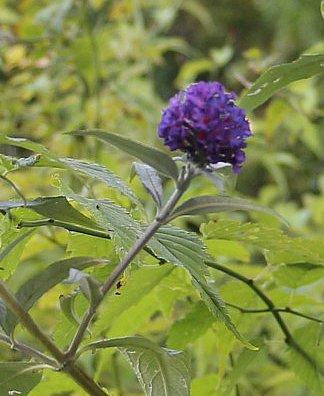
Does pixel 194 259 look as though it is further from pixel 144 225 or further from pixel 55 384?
pixel 55 384

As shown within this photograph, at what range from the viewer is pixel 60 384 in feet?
1.65

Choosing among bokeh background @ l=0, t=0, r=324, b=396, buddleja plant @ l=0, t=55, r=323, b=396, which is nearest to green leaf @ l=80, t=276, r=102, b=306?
buddleja plant @ l=0, t=55, r=323, b=396

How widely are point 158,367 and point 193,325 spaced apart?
0.41 feet

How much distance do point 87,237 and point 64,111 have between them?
3.30 ft

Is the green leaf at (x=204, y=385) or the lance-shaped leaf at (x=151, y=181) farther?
the green leaf at (x=204, y=385)

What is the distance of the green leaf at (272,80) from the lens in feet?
1.32

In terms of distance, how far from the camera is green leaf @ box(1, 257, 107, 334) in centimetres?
36

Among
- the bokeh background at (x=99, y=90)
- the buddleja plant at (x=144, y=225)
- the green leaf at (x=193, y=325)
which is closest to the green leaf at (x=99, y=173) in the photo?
the buddleja plant at (x=144, y=225)

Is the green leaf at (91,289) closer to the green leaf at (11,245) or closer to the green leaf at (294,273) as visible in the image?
the green leaf at (11,245)

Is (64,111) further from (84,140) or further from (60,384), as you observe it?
(60,384)

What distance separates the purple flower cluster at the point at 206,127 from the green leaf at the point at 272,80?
44 mm

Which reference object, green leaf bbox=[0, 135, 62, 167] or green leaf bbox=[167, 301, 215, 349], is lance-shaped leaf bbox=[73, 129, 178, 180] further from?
green leaf bbox=[167, 301, 215, 349]

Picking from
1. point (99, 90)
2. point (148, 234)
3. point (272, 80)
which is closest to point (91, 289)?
point (148, 234)

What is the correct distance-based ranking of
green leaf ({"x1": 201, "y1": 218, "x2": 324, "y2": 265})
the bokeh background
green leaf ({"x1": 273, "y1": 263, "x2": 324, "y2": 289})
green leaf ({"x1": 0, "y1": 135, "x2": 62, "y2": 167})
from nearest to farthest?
green leaf ({"x1": 0, "y1": 135, "x2": 62, "y2": 167})
green leaf ({"x1": 201, "y1": 218, "x2": 324, "y2": 265})
green leaf ({"x1": 273, "y1": 263, "x2": 324, "y2": 289})
the bokeh background
